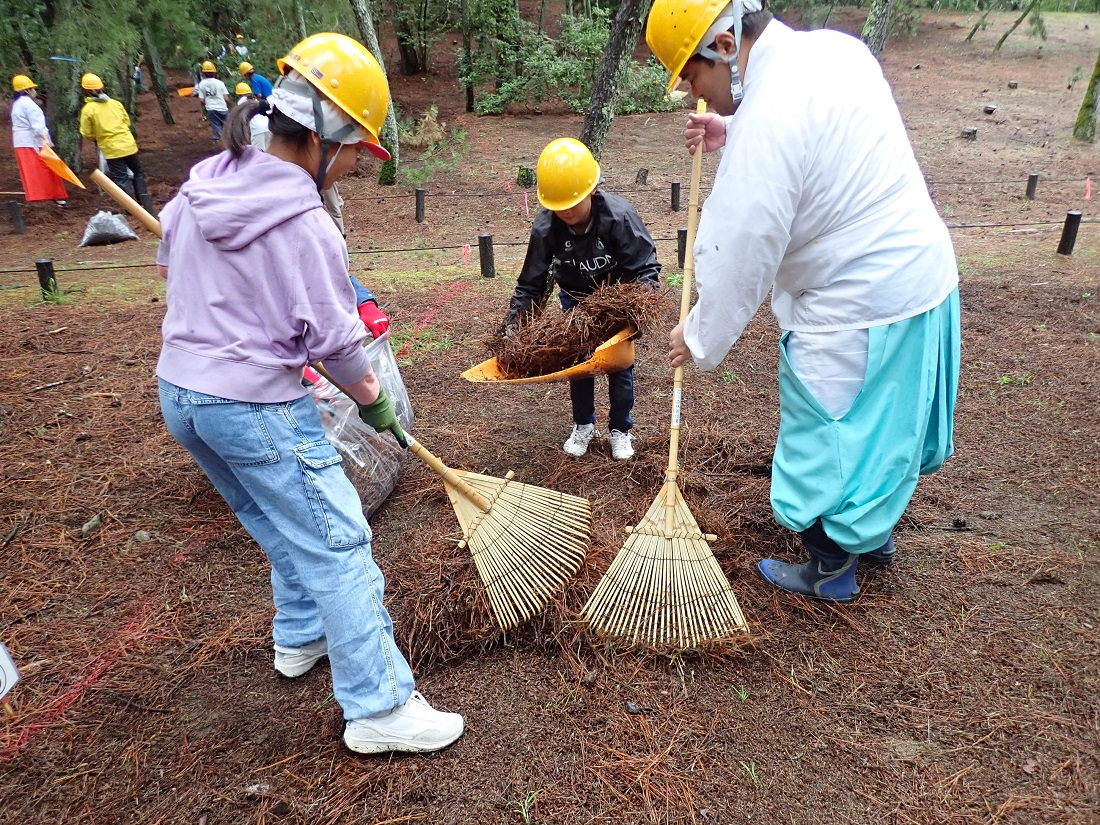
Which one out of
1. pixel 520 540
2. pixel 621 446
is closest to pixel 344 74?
pixel 520 540

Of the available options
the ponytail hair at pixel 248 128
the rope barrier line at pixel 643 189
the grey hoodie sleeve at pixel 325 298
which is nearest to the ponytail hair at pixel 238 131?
the ponytail hair at pixel 248 128

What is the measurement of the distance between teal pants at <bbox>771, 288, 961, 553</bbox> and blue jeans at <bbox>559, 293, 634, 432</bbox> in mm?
1076

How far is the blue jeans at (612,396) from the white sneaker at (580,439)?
0.10 ft

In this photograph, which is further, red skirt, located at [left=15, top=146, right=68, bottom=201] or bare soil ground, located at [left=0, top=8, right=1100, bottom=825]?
red skirt, located at [left=15, top=146, right=68, bottom=201]

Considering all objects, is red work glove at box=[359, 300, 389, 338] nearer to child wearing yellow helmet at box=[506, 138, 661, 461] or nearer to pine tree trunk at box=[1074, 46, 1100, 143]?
child wearing yellow helmet at box=[506, 138, 661, 461]

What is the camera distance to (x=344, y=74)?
→ 158 centimetres

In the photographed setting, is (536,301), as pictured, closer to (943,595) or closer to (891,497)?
(891,497)

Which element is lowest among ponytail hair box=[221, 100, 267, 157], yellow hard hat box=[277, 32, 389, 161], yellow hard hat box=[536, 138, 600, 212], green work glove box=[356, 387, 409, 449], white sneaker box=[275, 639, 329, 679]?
white sneaker box=[275, 639, 329, 679]

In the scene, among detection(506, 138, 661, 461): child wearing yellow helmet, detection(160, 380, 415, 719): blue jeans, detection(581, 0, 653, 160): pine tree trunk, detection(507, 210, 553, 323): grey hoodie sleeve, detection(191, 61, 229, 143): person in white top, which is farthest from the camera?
detection(191, 61, 229, 143): person in white top

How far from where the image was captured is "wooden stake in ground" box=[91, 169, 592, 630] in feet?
7.71

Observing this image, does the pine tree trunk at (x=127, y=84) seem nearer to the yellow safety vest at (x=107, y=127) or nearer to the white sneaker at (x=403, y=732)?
the yellow safety vest at (x=107, y=127)

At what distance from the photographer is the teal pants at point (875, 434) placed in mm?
2008

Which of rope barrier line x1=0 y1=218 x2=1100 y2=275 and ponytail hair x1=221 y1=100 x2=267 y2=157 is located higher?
ponytail hair x1=221 y1=100 x2=267 y2=157

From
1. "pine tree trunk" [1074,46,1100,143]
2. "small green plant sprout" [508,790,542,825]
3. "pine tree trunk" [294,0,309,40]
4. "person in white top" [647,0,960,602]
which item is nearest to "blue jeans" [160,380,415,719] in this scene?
"small green plant sprout" [508,790,542,825]
